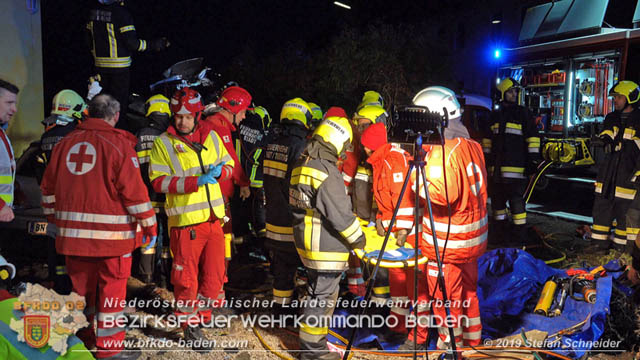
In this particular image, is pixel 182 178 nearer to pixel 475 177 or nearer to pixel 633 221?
pixel 475 177

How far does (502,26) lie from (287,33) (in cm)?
1039

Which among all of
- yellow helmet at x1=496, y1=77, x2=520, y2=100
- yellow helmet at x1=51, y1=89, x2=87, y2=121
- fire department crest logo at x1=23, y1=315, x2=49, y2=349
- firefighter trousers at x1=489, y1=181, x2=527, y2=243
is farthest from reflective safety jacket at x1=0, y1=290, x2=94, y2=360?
yellow helmet at x1=496, y1=77, x2=520, y2=100

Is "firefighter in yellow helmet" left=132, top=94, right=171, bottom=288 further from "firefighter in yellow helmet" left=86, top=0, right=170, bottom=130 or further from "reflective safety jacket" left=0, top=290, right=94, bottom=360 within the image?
"reflective safety jacket" left=0, top=290, right=94, bottom=360

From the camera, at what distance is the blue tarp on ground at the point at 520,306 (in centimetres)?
412

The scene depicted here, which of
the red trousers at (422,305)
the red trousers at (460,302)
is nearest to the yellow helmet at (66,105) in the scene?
the red trousers at (422,305)

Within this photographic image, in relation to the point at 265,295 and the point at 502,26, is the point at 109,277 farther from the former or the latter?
the point at 502,26

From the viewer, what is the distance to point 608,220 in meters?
6.74

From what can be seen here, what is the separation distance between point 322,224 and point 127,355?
76.8 inches

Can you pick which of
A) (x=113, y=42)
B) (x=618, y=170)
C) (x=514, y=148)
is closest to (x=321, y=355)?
(x=514, y=148)

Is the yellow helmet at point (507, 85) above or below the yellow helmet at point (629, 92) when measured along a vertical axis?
above

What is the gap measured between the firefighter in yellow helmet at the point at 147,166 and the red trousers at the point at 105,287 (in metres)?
1.55

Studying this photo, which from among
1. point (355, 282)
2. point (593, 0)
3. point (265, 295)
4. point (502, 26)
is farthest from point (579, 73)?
point (265, 295)

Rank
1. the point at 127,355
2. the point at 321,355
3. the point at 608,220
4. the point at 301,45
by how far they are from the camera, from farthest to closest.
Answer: the point at 301,45, the point at 608,220, the point at 127,355, the point at 321,355

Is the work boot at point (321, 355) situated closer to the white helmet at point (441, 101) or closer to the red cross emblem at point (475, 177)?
the red cross emblem at point (475, 177)
